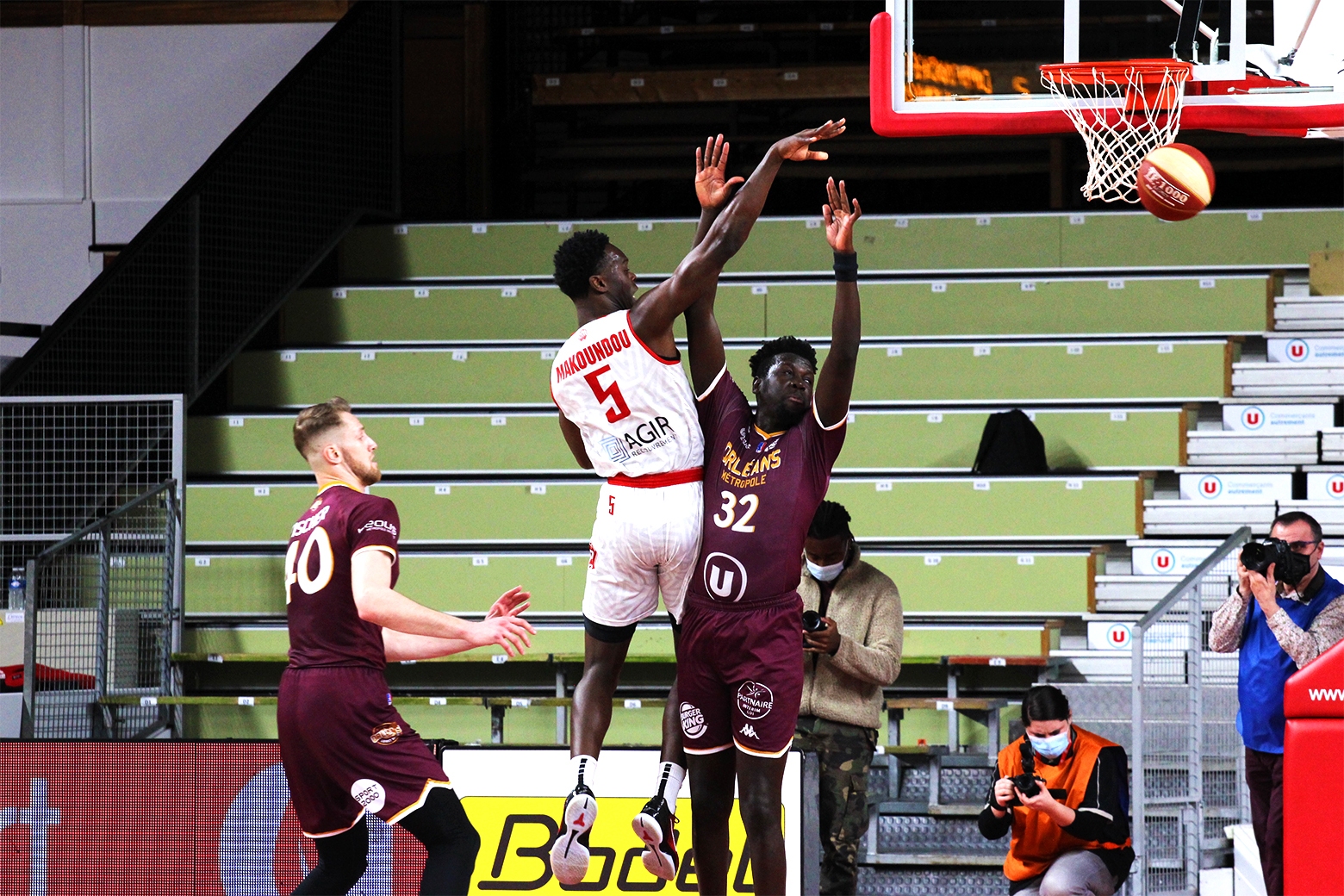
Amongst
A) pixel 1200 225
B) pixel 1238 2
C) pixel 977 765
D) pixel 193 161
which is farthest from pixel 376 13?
pixel 1238 2

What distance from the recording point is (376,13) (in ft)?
43.6

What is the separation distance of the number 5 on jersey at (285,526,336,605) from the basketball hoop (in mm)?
2990

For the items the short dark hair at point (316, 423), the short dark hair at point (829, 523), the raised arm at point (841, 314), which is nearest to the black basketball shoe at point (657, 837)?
the raised arm at point (841, 314)

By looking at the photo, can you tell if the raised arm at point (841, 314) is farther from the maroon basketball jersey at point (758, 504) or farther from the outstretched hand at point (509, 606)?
the outstretched hand at point (509, 606)

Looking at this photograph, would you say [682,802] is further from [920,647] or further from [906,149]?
[906,149]

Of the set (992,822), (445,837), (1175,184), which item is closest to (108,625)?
(445,837)

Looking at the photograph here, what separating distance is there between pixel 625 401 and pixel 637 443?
0.15 meters

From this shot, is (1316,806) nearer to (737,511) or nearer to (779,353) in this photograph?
(737,511)

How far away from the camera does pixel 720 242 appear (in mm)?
5027

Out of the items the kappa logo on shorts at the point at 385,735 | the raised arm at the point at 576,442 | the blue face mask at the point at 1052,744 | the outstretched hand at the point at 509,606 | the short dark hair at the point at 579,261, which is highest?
the short dark hair at the point at 579,261

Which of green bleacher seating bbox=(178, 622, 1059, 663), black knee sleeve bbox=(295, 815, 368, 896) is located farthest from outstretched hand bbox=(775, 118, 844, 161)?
green bleacher seating bbox=(178, 622, 1059, 663)

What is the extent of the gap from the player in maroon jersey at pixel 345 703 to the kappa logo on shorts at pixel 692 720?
1.85ft

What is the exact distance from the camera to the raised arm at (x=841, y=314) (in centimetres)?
511

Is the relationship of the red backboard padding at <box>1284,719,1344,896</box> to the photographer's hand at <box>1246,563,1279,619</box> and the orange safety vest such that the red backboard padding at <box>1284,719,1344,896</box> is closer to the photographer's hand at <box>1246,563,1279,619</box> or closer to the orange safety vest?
the orange safety vest
